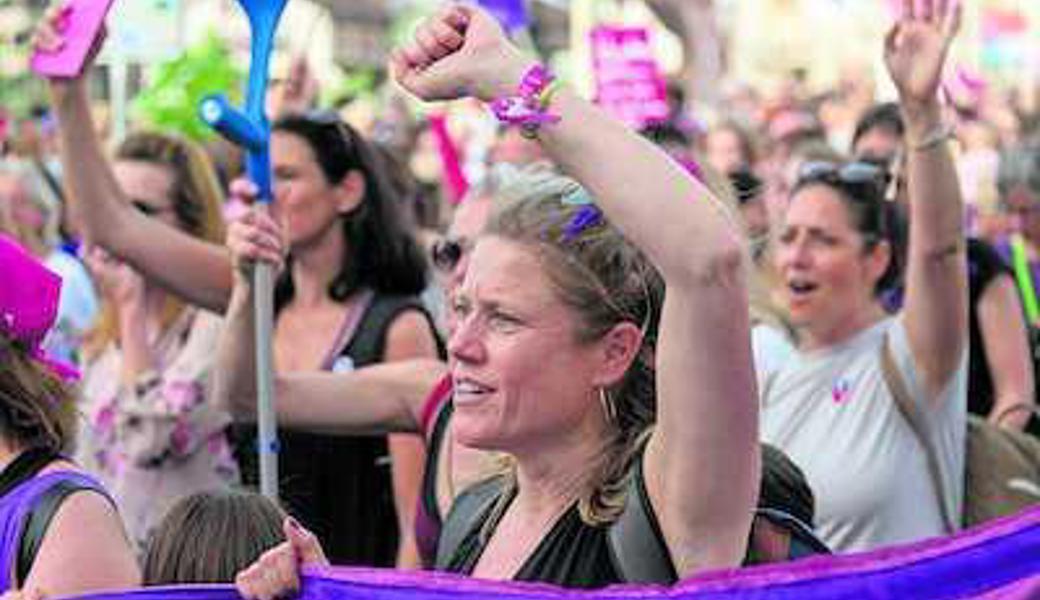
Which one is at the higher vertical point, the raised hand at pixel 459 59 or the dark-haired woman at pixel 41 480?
the raised hand at pixel 459 59

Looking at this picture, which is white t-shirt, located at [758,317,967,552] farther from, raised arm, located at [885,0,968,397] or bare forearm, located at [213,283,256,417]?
bare forearm, located at [213,283,256,417]

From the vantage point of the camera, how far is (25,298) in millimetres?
3637

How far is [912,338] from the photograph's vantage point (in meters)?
5.02

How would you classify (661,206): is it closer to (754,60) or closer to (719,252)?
(719,252)

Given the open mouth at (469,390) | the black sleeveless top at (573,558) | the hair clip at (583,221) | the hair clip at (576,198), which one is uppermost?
the hair clip at (576,198)

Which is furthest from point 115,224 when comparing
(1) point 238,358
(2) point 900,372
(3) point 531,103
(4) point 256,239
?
(3) point 531,103

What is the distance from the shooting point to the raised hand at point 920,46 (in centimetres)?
486

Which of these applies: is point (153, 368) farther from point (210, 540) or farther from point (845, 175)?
point (210, 540)

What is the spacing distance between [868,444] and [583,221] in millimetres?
2001

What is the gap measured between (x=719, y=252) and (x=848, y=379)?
246 cm

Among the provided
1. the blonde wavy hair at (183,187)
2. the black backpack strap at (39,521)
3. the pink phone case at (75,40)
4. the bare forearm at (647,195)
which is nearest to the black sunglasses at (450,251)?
the pink phone case at (75,40)

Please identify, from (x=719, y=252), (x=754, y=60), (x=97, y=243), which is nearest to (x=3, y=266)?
(x=719, y=252)

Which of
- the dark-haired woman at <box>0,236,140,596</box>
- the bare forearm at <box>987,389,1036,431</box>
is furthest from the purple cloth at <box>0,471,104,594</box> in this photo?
the bare forearm at <box>987,389,1036,431</box>

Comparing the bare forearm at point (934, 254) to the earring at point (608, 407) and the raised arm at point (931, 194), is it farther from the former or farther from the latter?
the earring at point (608, 407)
